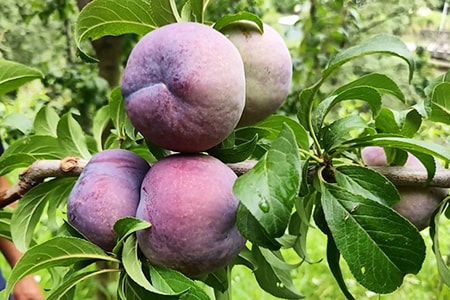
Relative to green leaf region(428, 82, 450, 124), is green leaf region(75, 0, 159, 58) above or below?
above

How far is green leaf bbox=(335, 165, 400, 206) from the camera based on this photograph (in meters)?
0.46

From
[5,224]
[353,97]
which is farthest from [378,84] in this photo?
[5,224]

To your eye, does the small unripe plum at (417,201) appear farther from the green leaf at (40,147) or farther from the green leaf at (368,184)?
the green leaf at (40,147)

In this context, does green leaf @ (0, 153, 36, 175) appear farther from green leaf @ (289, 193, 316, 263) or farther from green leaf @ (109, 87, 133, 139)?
green leaf @ (289, 193, 316, 263)

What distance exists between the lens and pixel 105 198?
46cm

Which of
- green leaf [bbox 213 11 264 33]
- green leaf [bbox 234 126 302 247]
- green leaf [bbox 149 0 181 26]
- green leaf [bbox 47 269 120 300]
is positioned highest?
green leaf [bbox 149 0 181 26]

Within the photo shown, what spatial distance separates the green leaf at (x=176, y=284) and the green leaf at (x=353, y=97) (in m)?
0.21

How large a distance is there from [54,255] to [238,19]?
248 mm

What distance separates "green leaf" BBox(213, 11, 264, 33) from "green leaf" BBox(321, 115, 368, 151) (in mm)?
111

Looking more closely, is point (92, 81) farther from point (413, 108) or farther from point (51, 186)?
point (413, 108)

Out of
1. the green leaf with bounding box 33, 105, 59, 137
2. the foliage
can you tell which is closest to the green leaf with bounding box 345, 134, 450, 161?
the foliage

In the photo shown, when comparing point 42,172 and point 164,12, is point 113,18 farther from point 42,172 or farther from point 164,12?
point 42,172

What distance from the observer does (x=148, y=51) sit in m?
0.44

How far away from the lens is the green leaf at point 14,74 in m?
0.63
